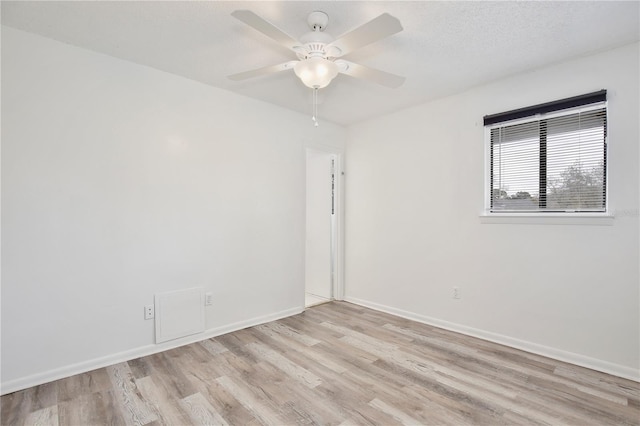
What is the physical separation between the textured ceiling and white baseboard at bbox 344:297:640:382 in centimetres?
241

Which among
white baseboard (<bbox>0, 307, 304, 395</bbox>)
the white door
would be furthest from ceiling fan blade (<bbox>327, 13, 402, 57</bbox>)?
white baseboard (<bbox>0, 307, 304, 395</bbox>)

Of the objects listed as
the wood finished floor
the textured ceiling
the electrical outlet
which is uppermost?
the textured ceiling

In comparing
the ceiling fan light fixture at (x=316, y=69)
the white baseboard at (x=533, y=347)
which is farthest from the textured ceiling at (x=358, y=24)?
the white baseboard at (x=533, y=347)

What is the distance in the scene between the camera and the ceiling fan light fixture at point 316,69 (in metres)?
1.89

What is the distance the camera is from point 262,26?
164 cm

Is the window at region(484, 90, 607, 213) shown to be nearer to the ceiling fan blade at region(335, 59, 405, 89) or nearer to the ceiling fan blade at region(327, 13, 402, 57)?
the ceiling fan blade at region(335, 59, 405, 89)

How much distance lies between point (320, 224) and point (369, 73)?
2832mm

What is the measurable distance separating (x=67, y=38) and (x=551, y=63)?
3792 mm

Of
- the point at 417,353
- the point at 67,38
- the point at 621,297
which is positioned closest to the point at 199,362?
the point at 417,353

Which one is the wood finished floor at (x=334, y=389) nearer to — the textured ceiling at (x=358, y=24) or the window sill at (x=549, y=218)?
the window sill at (x=549, y=218)

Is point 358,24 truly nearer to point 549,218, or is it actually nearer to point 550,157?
point 550,157

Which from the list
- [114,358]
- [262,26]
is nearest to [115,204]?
[114,358]

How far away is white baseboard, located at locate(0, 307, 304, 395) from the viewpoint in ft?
7.16

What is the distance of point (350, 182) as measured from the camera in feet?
14.5
